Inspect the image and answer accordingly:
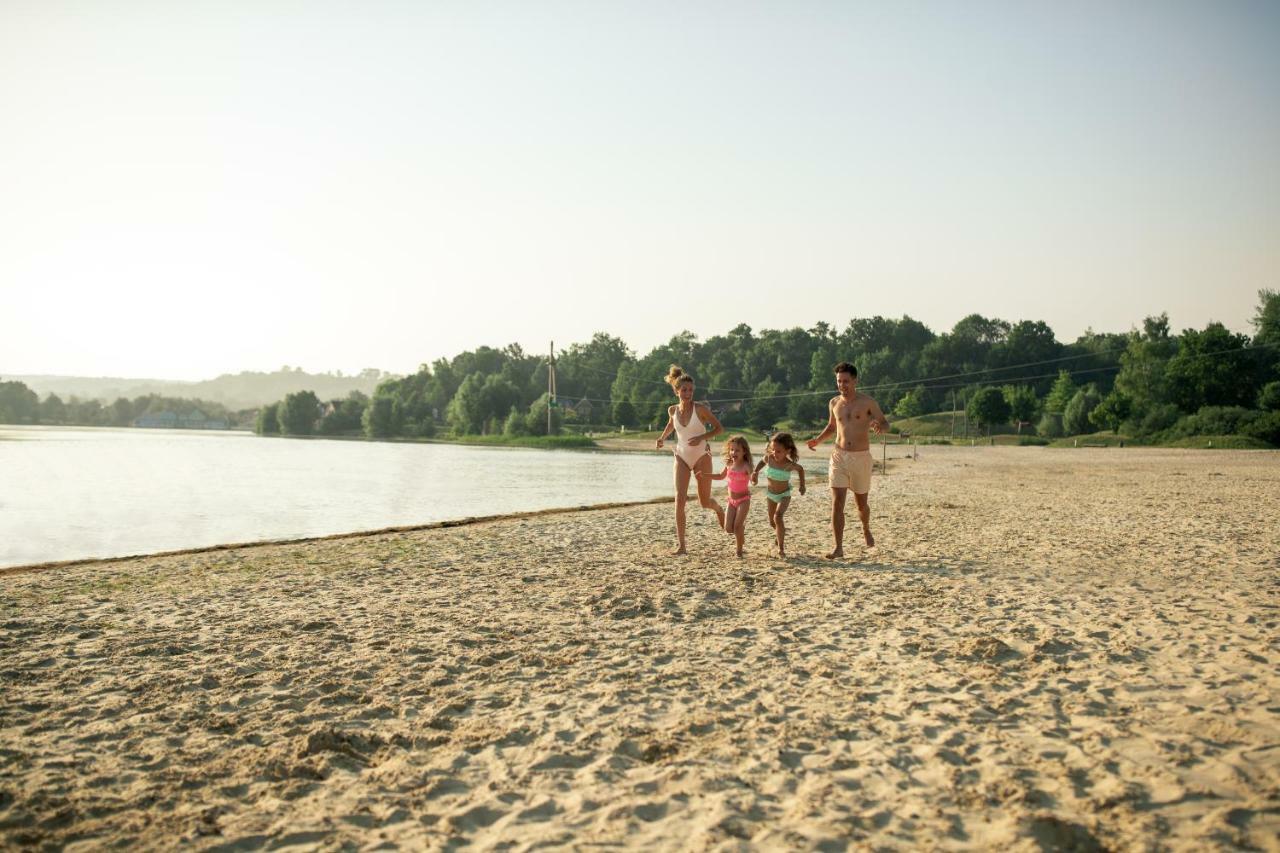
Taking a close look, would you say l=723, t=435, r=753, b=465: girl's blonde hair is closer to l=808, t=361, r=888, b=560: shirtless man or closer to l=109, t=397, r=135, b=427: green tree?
l=808, t=361, r=888, b=560: shirtless man

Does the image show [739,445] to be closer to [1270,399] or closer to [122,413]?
[1270,399]

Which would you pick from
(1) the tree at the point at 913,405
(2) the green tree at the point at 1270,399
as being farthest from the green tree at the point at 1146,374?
(1) the tree at the point at 913,405

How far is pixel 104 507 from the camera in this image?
60.9 ft

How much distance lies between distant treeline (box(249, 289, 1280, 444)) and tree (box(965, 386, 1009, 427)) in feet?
0.41

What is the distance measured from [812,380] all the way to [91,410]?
14861cm

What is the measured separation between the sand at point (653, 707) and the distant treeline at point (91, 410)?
175170 mm

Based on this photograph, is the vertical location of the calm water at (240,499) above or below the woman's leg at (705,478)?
below

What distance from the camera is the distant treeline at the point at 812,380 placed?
63844 mm

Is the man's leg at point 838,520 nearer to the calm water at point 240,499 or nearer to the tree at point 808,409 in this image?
the calm water at point 240,499

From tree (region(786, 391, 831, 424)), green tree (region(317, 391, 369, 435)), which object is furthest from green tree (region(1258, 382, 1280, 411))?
green tree (region(317, 391, 369, 435))

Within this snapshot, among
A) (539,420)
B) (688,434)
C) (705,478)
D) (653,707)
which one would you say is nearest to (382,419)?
(539,420)

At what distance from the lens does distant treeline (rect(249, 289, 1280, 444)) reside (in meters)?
63.8

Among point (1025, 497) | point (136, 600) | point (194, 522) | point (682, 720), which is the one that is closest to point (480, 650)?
point (682, 720)

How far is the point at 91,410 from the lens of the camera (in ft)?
550
